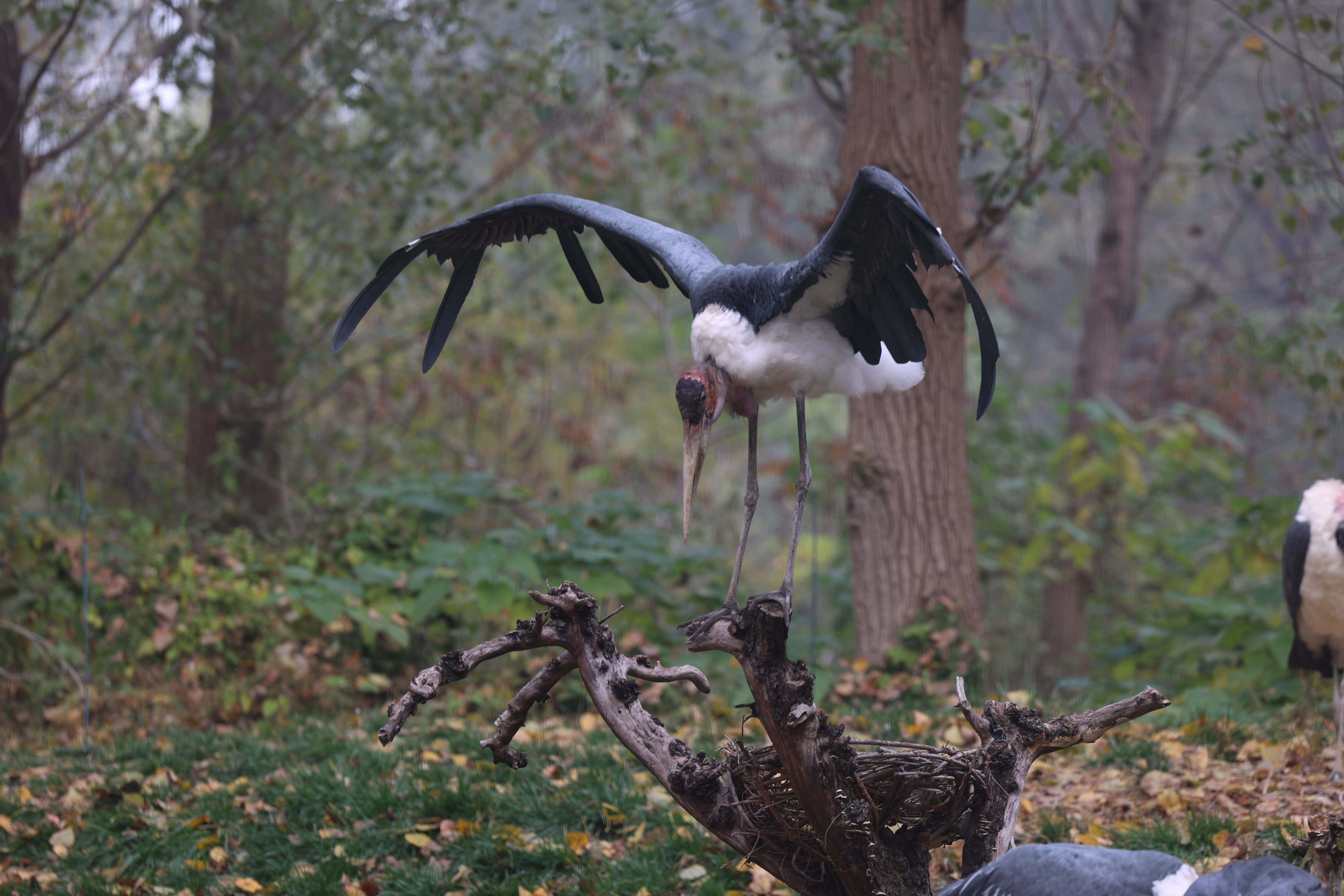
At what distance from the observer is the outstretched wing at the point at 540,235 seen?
3123 millimetres

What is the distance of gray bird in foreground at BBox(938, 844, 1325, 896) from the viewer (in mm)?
1907

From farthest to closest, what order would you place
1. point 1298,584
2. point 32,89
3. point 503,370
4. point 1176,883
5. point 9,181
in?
point 503,370 → point 9,181 → point 32,89 → point 1298,584 → point 1176,883

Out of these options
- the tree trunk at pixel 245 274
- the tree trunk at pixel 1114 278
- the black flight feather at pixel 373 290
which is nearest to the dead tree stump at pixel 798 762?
the black flight feather at pixel 373 290

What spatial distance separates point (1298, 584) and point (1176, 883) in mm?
2487

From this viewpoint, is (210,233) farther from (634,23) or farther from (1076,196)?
(1076,196)

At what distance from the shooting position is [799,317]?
9.03ft

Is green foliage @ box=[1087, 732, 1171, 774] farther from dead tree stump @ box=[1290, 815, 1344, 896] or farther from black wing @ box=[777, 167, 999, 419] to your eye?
black wing @ box=[777, 167, 999, 419]

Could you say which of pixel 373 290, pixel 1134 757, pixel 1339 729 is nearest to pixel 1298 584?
pixel 1339 729

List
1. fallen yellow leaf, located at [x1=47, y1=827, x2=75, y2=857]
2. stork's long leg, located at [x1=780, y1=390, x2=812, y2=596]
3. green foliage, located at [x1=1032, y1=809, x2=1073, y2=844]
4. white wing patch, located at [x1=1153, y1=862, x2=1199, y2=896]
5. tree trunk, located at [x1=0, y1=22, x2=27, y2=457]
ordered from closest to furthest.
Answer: white wing patch, located at [x1=1153, y1=862, x2=1199, y2=896] → stork's long leg, located at [x1=780, y1=390, x2=812, y2=596] → green foliage, located at [x1=1032, y1=809, x2=1073, y2=844] → fallen yellow leaf, located at [x1=47, y1=827, x2=75, y2=857] → tree trunk, located at [x1=0, y1=22, x2=27, y2=457]

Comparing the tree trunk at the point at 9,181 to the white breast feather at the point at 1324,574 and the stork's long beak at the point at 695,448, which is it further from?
the white breast feather at the point at 1324,574

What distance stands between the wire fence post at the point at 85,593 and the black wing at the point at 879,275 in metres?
3.92

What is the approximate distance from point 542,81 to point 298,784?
4125mm

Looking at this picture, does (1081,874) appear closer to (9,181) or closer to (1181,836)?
(1181,836)

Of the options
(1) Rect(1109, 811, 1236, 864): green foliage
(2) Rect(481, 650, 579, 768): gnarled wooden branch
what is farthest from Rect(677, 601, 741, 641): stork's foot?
(1) Rect(1109, 811, 1236, 864): green foliage
